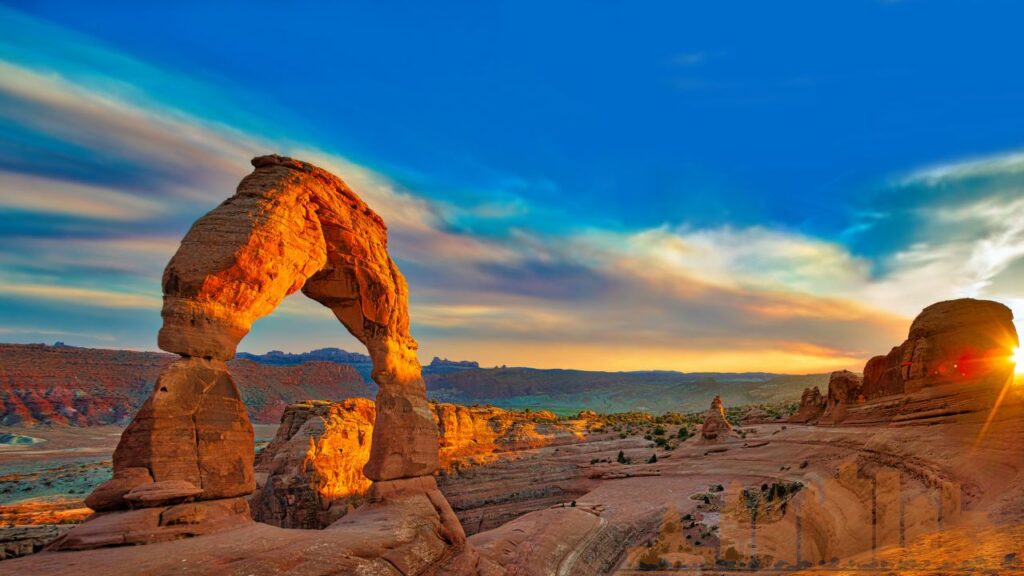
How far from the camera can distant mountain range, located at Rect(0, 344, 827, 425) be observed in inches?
3366

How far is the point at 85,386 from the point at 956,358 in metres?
121

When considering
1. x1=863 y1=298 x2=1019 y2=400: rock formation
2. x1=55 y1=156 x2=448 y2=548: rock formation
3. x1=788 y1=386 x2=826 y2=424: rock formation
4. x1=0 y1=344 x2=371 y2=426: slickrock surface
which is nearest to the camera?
x1=55 y1=156 x2=448 y2=548: rock formation

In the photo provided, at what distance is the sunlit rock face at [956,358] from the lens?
55.0ft

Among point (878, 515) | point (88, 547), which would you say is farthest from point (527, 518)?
point (88, 547)

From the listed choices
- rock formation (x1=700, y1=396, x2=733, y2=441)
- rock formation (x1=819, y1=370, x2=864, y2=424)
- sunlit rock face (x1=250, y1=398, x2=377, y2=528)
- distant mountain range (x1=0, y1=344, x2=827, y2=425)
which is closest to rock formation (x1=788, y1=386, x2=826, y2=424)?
rock formation (x1=819, y1=370, x2=864, y2=424)

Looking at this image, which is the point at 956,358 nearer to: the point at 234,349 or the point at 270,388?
the point at 234,349

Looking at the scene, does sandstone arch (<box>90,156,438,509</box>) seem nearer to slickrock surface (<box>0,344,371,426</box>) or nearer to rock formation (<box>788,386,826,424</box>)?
rock formation (<box>788,386,826,424</box>)

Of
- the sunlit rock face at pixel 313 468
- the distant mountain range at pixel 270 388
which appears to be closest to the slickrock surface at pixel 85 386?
the distant mountain range at pixel 270 388

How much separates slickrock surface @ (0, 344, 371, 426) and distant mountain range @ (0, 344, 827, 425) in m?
0.13

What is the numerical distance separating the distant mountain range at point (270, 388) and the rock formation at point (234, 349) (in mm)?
32198

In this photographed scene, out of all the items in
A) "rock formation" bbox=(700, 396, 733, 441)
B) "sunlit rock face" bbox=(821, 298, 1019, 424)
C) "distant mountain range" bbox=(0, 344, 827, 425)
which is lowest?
"distant mountain range" bbox=(0, 344, 827, 425)

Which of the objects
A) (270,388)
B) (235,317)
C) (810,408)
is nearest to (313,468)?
(235,317)

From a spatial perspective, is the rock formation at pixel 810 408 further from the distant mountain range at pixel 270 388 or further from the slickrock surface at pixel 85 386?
the slickrock surface at pixel 85 386

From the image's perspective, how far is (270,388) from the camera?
11650cm
